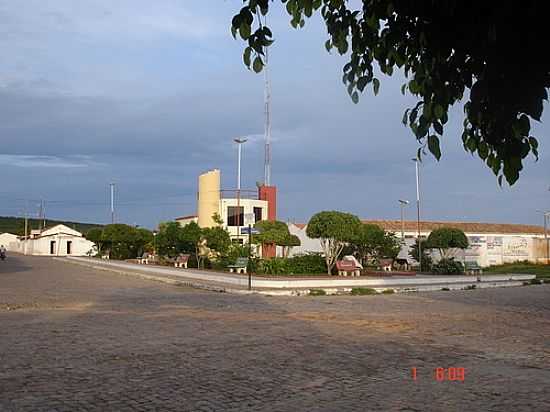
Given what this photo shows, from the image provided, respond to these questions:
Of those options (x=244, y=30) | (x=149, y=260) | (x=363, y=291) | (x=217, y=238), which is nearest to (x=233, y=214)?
(x=149, y=260)

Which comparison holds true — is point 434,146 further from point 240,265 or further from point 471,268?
point 471,268

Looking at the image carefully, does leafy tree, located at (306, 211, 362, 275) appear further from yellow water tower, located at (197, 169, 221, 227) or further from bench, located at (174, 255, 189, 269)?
yellow water tower, located at (197, 169, 221, 227)

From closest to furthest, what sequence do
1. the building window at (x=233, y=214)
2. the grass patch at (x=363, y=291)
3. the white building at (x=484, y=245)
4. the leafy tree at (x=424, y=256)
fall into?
the grass patch at (x=363, y=291) < the leafy tree at (x=424, y=256) < the white building at (x=484, y=245) < the building window at (x=233, y=214)

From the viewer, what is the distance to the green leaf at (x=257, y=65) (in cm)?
355

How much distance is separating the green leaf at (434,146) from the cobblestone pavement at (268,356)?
425cm

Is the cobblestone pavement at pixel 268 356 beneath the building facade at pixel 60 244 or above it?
beneath

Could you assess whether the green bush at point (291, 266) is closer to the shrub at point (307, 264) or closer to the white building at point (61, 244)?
the shrub at point (307, 264)

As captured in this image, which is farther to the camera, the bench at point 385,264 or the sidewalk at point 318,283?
the bench at point 385,264

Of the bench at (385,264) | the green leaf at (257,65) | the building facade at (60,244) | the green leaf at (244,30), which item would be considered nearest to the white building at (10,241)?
the building facade at (60,244)

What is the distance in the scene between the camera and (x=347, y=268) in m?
32.3

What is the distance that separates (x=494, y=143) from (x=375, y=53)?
2.90 ft

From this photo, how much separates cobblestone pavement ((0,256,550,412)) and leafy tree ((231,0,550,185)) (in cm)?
424

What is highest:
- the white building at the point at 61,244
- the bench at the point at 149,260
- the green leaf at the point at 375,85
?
the white building at the point at 61,244
